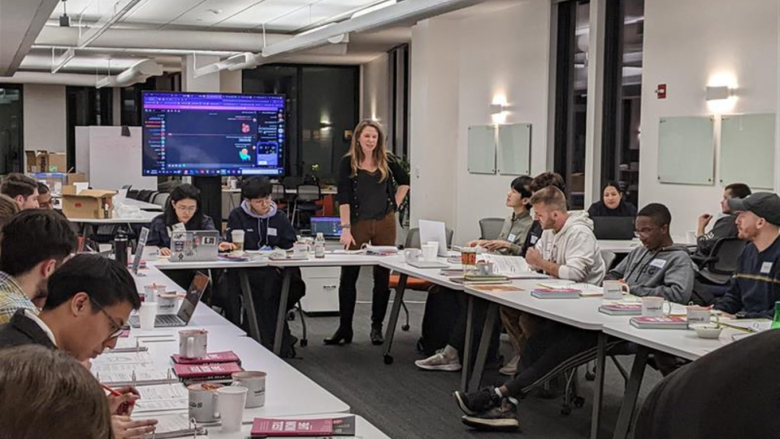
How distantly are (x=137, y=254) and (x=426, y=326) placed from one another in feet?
7.65

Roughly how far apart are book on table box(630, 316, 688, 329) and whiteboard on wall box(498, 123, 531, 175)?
820 centimetres

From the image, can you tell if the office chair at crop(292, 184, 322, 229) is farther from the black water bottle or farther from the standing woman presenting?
the black water bottle

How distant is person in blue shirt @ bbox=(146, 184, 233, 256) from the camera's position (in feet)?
22.7

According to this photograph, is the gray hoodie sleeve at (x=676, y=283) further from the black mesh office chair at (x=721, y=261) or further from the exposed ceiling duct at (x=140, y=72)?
the exposed ceiling duct at (x=140, y=72)

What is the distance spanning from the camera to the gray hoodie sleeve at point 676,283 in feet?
16.9

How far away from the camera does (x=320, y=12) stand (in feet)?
48.0

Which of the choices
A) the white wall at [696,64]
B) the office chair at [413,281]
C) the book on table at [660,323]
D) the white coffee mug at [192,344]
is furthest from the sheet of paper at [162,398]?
the white wall at [696,64]

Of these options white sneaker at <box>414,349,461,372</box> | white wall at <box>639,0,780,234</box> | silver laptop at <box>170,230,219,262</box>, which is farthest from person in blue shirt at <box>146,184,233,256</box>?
white wall at <box>639,0,780,234</box>

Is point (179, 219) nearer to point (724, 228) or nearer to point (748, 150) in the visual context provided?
point (724, 228)

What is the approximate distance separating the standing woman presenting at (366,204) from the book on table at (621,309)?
9.53 ft

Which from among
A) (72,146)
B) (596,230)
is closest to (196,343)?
(596,230)

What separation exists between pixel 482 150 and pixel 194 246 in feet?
24.3

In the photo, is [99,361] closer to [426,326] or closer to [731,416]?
[731,416]

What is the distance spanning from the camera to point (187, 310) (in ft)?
14.3
